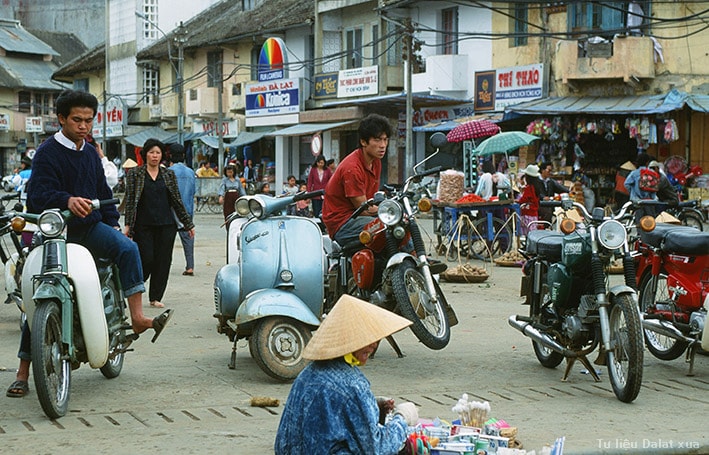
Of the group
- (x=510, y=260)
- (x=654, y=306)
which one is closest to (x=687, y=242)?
(x=654, y=306)

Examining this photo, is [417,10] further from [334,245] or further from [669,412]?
[669,412]

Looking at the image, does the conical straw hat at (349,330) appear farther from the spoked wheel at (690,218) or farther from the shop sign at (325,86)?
the shop sign at (325,86)

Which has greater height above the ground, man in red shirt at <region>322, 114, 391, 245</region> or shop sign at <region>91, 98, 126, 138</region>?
shop sign at <region>91, 98, 126, 138</region>

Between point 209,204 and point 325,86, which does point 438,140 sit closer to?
point 209,204

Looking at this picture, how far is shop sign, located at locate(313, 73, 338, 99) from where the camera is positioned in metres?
37.2

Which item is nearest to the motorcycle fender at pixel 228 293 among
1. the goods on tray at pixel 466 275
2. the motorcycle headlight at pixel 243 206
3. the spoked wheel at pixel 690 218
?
the motorcycle headlight at pixel 243 206

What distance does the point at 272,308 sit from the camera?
7137 millimetres

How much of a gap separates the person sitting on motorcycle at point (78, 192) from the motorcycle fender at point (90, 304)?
31 centimetres

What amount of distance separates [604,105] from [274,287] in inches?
775

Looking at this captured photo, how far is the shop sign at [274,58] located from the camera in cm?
3881

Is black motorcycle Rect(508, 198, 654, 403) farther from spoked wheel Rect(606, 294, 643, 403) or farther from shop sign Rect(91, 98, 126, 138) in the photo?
shop sign Rect(91, 98, 126, 138)

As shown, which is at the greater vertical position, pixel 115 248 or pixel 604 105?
pixel 604 105

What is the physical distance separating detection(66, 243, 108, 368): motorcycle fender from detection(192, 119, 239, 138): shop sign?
3945 centimetres

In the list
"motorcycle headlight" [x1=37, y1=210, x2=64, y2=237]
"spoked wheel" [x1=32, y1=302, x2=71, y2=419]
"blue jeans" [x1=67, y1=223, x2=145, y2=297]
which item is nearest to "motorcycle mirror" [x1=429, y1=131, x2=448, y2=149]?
"blue jeans" [x1=67, y1=223, x2=145, y2=297]
